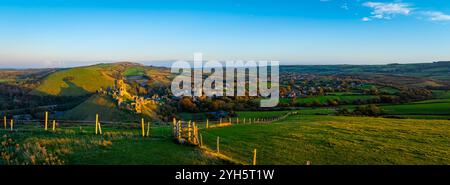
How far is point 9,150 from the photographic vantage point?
16.9 m

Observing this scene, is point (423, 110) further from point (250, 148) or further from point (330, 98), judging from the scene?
point (250, 148)

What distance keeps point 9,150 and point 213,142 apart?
505 inches

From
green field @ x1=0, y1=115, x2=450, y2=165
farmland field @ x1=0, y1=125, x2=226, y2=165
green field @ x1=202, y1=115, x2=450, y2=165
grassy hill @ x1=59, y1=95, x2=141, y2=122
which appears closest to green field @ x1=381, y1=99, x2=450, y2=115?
green field @ x1=202, y1=115, x2=450, y2=165

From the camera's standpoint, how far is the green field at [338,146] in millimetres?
19375

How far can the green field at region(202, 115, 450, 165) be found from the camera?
19375 mm

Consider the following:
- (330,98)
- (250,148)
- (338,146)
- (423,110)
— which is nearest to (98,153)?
(250,148)

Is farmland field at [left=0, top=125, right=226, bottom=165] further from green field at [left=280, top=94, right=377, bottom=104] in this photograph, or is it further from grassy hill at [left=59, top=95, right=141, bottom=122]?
green field at [left=280, top=94, right=377, bottom=104]

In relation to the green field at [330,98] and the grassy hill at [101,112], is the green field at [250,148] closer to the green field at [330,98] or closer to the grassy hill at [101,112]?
the grassy hill at [101,112]

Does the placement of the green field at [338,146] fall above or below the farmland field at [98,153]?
below

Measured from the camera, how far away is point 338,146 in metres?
22.8

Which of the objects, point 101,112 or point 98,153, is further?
point 101,112

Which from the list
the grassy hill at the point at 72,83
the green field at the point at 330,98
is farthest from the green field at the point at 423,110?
the grassy hill at the point at 72,83
